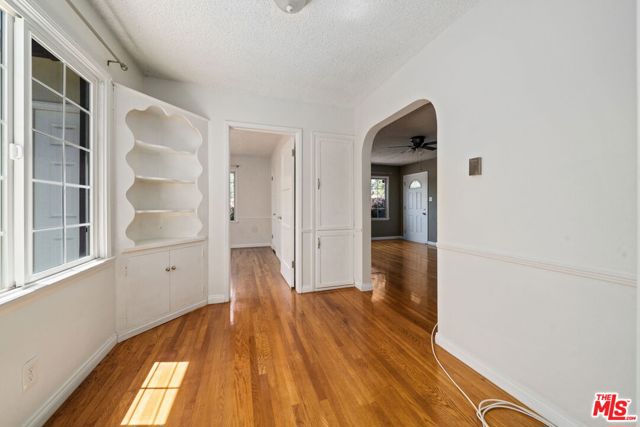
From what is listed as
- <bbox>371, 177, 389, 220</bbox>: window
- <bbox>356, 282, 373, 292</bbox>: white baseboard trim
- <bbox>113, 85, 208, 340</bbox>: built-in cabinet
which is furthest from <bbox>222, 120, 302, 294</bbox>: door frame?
<bbox>371, 177, 389, 220</bbox>: window

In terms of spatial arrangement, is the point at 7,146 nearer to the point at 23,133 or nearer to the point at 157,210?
the point at 23,133

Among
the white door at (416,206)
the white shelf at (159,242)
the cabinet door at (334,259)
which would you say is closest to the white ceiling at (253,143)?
the cabinet door at (334,259)

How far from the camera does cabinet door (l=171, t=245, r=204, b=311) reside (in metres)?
2.42

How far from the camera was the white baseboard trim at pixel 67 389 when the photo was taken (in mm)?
1231

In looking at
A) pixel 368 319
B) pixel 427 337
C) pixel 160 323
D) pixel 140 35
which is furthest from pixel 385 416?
pixel 140 35

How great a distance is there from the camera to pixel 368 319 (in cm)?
245

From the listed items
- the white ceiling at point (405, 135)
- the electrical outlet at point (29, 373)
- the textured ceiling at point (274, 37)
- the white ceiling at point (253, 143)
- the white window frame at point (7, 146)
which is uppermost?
the white ceiling at point (405, 135)

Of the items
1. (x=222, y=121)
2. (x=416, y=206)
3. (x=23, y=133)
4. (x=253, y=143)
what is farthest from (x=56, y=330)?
(x=416, y=206)

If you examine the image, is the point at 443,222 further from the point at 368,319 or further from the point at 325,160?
the point at 325,160

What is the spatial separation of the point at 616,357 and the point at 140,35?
359 centimetres

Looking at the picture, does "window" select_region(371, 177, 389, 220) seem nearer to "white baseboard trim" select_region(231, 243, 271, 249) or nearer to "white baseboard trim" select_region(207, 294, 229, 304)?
"white baseboard trim" select_region(231, 243, 271, 249)

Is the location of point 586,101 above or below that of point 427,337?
above

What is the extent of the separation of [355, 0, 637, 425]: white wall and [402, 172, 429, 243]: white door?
594 cm

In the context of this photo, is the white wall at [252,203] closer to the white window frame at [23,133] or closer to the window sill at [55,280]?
the window sill at [55,280]
